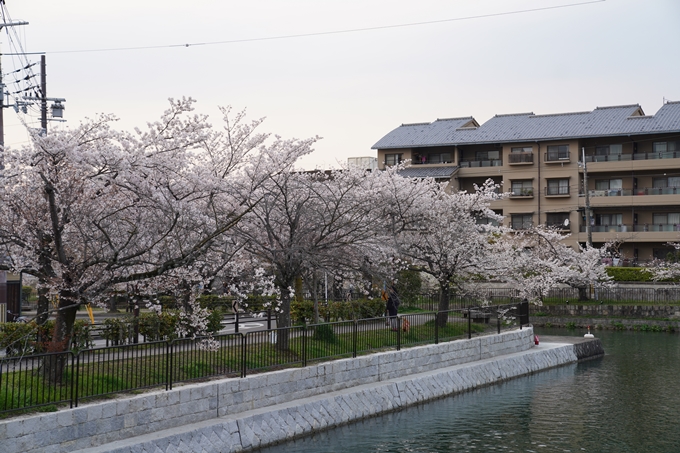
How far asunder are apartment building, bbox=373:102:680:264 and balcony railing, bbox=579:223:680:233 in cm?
7

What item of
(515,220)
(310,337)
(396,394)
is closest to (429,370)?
(396,394)

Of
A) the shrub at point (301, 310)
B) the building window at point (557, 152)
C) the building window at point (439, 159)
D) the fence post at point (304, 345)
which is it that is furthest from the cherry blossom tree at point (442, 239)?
the building window at point (439, 159)

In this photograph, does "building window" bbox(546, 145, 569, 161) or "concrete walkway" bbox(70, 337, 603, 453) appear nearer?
"concrete walkway" bbox(70, 337, 603, 453)

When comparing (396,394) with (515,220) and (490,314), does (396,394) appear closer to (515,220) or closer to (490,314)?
(490,314)

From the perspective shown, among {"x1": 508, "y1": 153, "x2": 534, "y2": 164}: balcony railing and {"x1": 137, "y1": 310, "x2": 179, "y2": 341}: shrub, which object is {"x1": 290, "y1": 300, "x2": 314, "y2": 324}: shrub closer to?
{"x1": 137, "y1": 310, "x2": 179, "y2": 341}: shrub

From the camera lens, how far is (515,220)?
57.3 m

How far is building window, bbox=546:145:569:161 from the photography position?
56062 millimetres

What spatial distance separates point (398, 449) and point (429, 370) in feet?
21.4

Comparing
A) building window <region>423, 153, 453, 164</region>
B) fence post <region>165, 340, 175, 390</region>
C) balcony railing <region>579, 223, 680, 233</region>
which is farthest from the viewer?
building window <region>423, 153, 453, 164</region>

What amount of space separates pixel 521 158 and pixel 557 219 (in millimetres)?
5373

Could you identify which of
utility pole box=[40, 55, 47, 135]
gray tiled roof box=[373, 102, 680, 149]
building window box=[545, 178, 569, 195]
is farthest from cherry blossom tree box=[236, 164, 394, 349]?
gray tiled roof box=[373, 102, 680, 149]

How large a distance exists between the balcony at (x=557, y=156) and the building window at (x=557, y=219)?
3.98 meters

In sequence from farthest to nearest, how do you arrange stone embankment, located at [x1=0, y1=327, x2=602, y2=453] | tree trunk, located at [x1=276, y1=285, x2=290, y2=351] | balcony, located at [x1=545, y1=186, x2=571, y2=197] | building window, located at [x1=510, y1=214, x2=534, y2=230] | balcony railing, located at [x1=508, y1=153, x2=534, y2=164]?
balcony railing, located at [x1=508, y1=153, x2=534, y2=164] < building window, located at [x1=510, y1=214, x2=534, y2=230] < balcony, located at [x1=545, y1=186, x2=571, y2=197] < tree trunk, located at [x1=276, y1=285, x2=290, y2=351] < stone embankment, located at [x1=0, y1=327, x2=602, y2=453]

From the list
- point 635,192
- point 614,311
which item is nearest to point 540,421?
point 614,311
